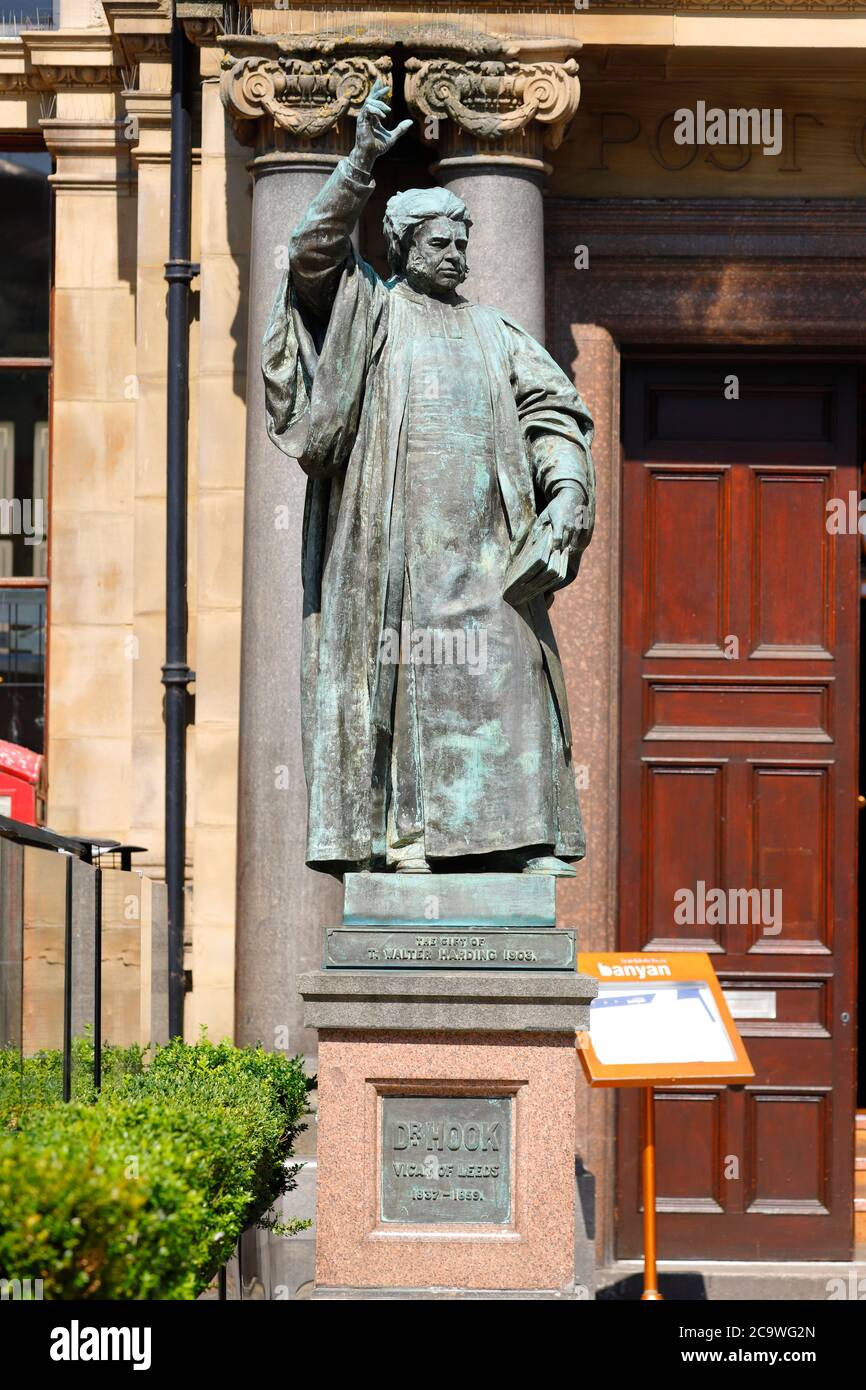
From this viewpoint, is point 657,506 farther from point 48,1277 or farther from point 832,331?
point 48,1277

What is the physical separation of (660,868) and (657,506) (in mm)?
2176

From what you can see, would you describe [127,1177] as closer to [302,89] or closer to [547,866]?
[547,866]

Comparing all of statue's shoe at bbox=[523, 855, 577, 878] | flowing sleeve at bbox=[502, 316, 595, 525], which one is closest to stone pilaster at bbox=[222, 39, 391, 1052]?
flowing sleeve at bbox=[502, 316, 595, 525]

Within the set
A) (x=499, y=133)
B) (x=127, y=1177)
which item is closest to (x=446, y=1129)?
(x=127, y=1177)

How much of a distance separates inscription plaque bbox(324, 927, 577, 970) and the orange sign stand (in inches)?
111

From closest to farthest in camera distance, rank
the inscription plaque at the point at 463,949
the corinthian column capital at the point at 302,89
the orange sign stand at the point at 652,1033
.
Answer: the inscription plaque at the point at 463,949
the orange sign stand at the point at 652,1033
the corinthian column capital at the point at 302,89

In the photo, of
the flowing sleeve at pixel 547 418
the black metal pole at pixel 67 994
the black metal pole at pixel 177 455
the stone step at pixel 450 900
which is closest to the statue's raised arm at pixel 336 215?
the flowing sleeve at pixel 547 418

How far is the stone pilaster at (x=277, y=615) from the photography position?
1273 cm

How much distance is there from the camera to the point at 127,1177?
268 inches

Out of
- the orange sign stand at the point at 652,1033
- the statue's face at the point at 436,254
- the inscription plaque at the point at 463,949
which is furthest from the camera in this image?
the orange sign stand at the point at 652,1033

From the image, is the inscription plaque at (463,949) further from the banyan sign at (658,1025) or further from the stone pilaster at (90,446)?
the stone pilaster at (90,446)

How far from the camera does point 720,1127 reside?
45.2ft

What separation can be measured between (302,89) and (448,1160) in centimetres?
674
